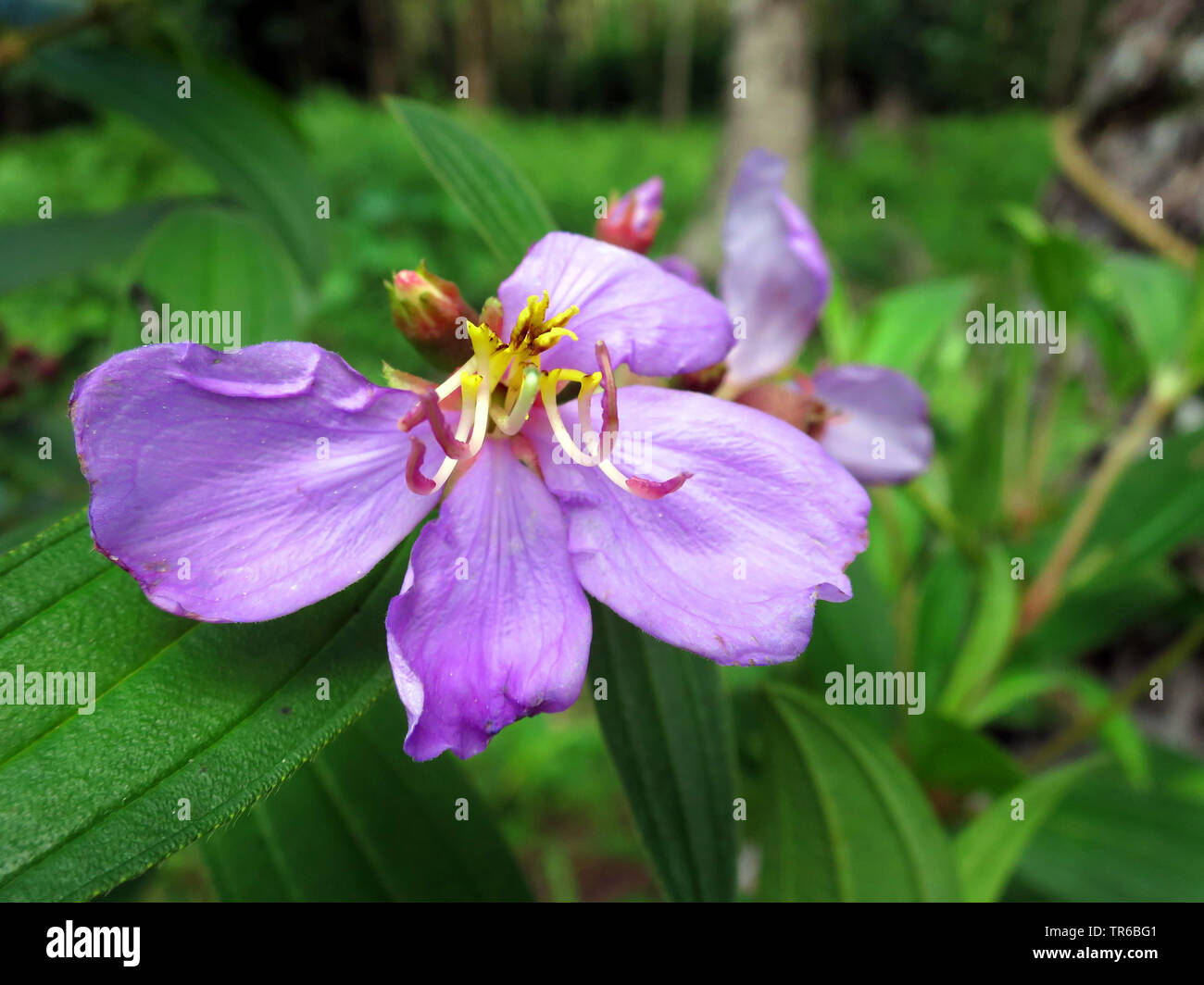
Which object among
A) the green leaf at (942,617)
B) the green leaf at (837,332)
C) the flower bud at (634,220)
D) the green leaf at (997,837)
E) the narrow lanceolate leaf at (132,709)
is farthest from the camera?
the green leaf at (837,332)

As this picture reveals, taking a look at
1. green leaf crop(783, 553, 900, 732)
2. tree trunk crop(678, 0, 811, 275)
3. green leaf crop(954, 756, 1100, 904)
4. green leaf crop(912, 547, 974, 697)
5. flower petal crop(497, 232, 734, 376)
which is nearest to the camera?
flower petal crop(497, 232, 734, 376)

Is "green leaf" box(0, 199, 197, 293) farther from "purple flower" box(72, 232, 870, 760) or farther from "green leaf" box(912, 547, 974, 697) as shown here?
"green leaf" box(912, 547, 974, 697)

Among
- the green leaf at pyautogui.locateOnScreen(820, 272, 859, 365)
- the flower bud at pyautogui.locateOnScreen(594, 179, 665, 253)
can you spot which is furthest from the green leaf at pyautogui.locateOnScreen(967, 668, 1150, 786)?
the flower bud at pyautogui.locateOnScreen(594, 179, 665, 253)

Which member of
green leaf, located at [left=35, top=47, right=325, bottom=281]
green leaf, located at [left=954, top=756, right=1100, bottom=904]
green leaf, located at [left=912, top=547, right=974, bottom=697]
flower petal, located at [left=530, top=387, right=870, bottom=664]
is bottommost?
green leaf, located at [left=954, top=756, right=1100, bottom=904]

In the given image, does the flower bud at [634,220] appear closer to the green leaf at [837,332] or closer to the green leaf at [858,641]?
the green leaf at [858,641]

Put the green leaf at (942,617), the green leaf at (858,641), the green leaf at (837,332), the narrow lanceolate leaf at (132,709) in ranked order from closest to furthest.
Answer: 1. the narrow lanceolate leaf at (132,709)
2. the green leaf at (858,641)
3. the green leaf at (942,617)
4. the green leaf at (837,332)

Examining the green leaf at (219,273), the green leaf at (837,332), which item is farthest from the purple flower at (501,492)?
the green leaf at (837,332)

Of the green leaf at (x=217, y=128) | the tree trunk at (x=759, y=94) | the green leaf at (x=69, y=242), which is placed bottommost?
the green leaf at (x=69, y=242)
